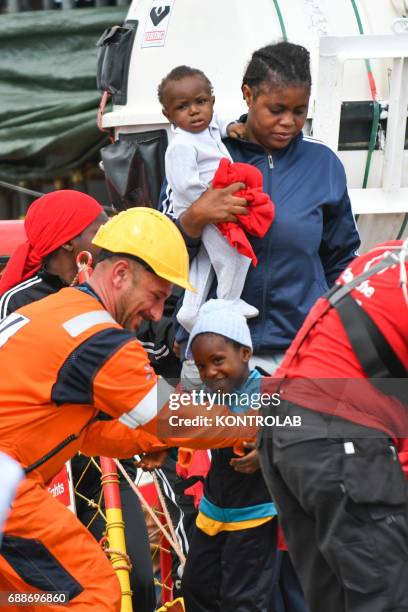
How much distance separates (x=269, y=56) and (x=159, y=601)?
273 centimetres

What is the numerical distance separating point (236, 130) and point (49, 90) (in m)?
4.77

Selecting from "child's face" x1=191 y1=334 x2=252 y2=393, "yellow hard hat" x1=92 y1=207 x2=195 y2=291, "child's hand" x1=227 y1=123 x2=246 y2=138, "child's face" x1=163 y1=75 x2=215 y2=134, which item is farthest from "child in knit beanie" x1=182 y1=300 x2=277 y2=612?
"child's face" x1=163 y1=75 x2=215 y2=134

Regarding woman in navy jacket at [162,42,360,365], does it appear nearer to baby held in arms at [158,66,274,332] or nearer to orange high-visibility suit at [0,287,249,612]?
baby held in arms at [158,66,274,332]

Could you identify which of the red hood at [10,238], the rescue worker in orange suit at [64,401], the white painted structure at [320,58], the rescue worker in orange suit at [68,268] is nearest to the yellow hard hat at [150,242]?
the rescue worker in orange suit at [64,401]

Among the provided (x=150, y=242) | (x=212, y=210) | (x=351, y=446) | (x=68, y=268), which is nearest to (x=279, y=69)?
(x=212, y=210)

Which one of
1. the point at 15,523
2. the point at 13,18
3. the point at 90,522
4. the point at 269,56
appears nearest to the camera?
the point at 15,523

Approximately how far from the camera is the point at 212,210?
4.85m

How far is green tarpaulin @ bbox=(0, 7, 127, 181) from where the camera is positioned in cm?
938

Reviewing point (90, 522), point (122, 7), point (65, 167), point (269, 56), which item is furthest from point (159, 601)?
point (122, 7)

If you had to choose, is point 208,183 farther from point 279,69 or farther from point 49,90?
point 49,90

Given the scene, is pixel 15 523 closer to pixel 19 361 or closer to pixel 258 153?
pixel 19 361

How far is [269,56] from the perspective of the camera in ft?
16.2

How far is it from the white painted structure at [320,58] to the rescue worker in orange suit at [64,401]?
195 centimetres

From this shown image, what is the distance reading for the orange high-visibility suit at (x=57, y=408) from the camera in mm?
3930
